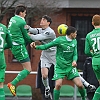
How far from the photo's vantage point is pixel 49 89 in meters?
16.9

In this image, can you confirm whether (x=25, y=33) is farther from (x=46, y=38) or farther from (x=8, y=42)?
(x=8, y=42)

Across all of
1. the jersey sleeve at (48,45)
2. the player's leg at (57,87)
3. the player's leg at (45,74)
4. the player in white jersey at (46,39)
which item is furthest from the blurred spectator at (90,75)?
the jersey sleeve at (48,45)

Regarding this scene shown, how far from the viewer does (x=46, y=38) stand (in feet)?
53.3

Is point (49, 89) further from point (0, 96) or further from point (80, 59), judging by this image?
point (80, 59)

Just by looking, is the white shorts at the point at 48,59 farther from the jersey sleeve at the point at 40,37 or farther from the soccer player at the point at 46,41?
the jersey sleeve at the point at 40,37

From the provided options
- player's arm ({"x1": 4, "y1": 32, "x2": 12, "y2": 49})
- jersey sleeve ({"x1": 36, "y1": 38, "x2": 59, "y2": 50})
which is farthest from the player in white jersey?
player's arm ({"x1": 4, "y1": 32, "x2": 12, "y2": 49})

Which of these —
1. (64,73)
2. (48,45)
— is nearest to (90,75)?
(64,73)

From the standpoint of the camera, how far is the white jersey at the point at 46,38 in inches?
631

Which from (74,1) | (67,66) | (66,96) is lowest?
(66,96)

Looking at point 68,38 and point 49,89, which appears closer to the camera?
point 68,38

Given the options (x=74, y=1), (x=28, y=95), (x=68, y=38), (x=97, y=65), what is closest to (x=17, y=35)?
(x=68, y=38)

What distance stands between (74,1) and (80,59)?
100 inches

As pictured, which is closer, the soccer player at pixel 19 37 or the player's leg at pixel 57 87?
the player's leg at pixel 57 87

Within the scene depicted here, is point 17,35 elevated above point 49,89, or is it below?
above
